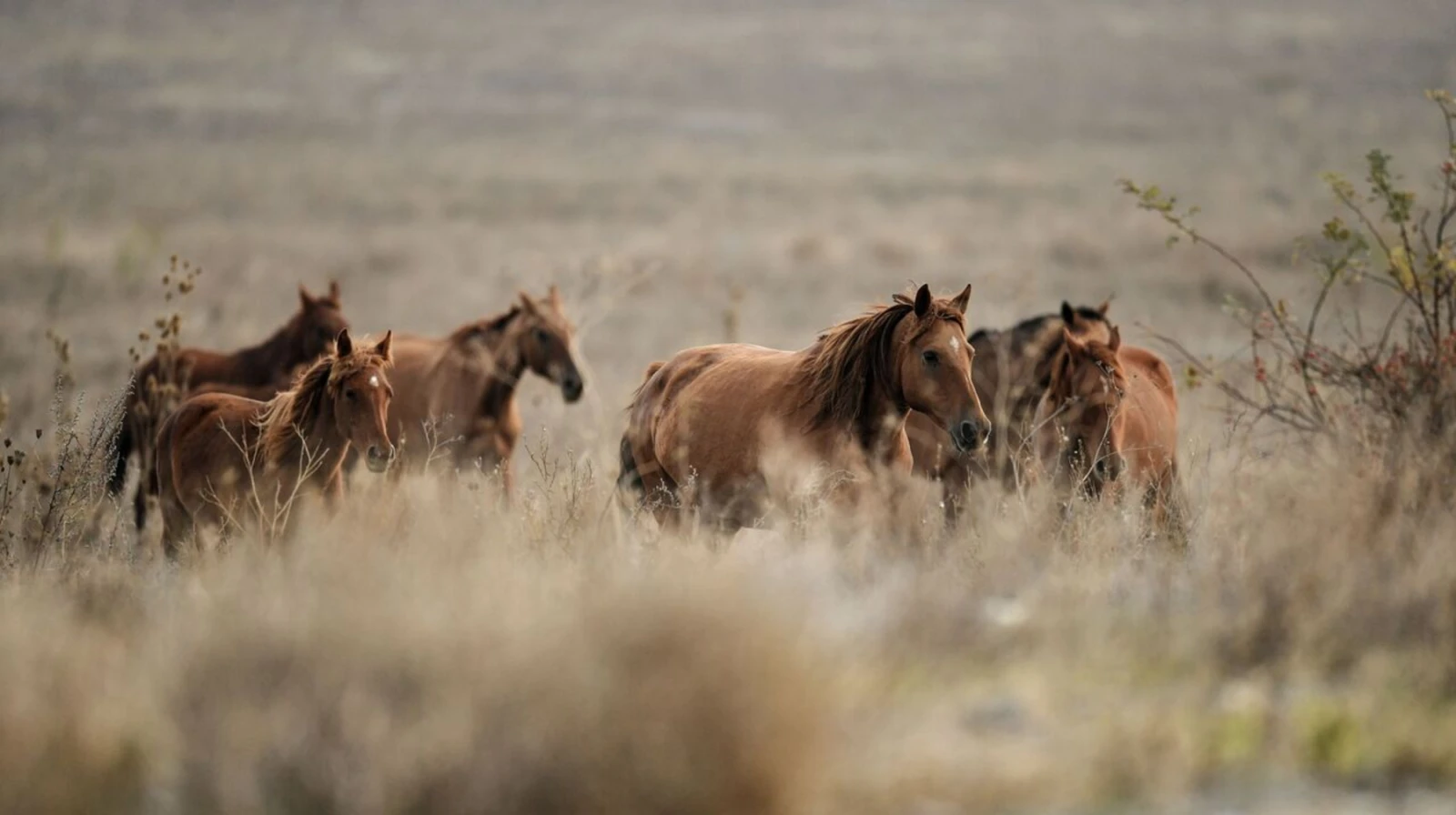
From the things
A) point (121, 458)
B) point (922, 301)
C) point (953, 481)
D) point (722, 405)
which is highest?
point (922, 301)

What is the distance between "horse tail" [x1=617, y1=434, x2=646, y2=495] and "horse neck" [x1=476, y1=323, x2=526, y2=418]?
11.7 ft

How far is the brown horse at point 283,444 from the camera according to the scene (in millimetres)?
8898

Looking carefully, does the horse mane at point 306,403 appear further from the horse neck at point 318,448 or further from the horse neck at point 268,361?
the horse neck at point 268,361

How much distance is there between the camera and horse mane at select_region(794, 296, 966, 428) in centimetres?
777

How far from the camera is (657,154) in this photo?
5347 cm

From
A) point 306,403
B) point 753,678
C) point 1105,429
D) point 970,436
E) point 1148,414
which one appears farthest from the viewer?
point 1148,414

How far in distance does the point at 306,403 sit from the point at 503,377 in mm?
3446

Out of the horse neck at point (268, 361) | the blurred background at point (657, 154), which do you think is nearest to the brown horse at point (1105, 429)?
the blurred background at point (657, 154)

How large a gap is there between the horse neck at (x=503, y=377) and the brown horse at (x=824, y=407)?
427cm

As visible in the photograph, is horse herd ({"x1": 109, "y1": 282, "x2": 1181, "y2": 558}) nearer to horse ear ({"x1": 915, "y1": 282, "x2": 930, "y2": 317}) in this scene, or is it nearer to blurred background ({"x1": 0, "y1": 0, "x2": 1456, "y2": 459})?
horse ear ({"x1": 915, "y1": 282, "x2": 930, "y2": 317})

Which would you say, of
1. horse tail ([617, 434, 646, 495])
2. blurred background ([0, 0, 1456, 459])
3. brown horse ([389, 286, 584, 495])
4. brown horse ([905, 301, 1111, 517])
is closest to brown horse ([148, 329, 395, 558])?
horse tail ([617, 434, 646, 495])

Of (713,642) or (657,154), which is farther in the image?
(657,154)

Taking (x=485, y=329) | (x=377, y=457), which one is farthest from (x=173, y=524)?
(x=485, y=329)

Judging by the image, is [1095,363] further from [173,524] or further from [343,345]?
[173,524]
